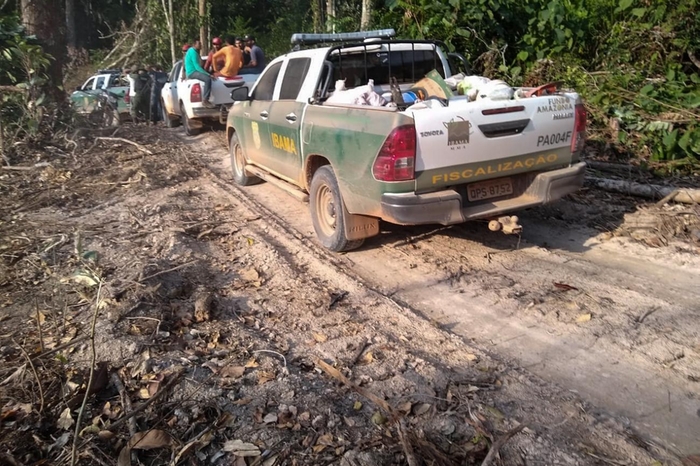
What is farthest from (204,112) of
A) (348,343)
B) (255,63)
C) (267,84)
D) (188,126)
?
(348,343)

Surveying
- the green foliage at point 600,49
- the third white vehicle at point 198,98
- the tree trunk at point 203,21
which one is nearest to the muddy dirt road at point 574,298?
the green foliage at point 600,49

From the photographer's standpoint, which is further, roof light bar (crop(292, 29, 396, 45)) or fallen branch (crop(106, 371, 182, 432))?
roof light bar (crop(292, 29, 396, 45))

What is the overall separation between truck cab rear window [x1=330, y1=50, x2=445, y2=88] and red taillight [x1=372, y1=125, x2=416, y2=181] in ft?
5.88

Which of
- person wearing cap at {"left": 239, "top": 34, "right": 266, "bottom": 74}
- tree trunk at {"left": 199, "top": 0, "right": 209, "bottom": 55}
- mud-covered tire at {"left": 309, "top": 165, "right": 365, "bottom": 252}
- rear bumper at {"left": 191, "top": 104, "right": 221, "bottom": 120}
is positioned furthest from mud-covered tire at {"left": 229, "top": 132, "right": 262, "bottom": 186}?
tree trunk at {"left": 199, "top": 0, "right": 209, "bottom": 55}

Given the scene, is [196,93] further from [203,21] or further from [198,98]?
[203,21]

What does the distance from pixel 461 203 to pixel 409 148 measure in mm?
663

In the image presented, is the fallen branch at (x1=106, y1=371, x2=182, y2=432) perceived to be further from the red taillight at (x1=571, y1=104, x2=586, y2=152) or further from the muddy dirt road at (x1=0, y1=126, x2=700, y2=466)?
the red taillight at (x1=571, y1=104, x2=586, y2=152)

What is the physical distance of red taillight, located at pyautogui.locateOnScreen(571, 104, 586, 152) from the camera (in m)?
5.08

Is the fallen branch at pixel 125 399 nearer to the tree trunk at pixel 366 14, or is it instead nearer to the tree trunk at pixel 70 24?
the tree trunk at pixel 366 14

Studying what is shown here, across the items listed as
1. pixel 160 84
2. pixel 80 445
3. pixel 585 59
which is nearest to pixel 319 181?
pixel 80 445

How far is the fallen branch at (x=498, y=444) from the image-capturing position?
264 centimetres

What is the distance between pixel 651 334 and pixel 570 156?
1.91 metres

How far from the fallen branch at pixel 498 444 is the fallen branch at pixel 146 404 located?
5.79ft

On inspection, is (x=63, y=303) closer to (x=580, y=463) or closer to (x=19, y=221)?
(x=19, y=221)
